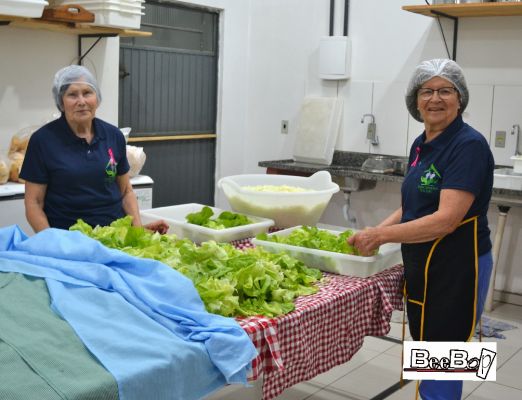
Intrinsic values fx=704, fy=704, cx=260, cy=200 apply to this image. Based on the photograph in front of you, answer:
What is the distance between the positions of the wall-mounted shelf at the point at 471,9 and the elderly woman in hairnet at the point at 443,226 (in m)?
2.23

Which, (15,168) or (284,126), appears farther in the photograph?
(284,126)

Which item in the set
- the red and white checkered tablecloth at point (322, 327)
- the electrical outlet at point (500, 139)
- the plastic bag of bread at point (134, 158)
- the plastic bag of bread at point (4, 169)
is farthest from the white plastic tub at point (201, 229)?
the electrical outlet at point (500, 139)

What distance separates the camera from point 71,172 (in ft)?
9.65

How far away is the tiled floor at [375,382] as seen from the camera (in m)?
3.35

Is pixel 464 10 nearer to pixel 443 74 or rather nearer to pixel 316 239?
pixel 443 74

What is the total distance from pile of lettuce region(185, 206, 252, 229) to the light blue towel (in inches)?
30.4

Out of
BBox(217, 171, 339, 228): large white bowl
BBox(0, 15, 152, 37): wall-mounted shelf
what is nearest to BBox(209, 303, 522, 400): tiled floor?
BBox(217, 171, 339, 228): large white bowl

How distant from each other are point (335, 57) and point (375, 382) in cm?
277

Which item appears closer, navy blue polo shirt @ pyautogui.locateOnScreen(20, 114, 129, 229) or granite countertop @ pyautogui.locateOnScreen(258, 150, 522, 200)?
navy blue polo shirt @ pyautogui.locateOnScreen(20, 114, 129, 229)

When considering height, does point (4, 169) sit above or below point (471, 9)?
below

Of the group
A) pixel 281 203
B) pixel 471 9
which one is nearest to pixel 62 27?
pixel 281 203

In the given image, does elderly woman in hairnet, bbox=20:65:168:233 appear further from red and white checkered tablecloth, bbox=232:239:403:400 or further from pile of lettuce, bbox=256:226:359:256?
red and white checkered tablecloth, bbox=232:239:403:400

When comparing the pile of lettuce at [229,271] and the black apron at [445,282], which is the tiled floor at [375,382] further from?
the pile of lettuce at [229,271]

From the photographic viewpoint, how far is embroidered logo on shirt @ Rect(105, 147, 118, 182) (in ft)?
10.0
